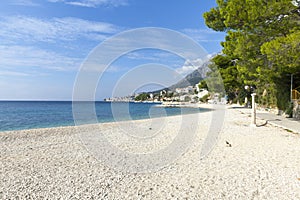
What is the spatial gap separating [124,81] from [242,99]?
3142 cm

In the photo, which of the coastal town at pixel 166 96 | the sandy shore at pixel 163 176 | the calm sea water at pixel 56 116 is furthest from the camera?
the calm sea water at pixel 56 116

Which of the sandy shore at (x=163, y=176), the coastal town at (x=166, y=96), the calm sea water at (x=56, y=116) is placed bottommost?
the calm sea water at (x=56, y=116)

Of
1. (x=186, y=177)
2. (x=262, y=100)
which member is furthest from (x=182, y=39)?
(x=262, y=100)

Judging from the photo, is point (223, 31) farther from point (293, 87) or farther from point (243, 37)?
point (293, 87)

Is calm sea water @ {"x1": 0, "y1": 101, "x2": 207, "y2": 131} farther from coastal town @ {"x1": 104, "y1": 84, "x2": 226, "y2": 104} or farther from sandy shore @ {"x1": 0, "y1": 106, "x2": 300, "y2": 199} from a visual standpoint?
sandy shore @ {"x1": 0, "y1": 106, "x2": 300, "y2": 199}

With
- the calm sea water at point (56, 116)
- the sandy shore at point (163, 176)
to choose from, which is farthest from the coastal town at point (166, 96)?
the sandy shore at point (163, 176)

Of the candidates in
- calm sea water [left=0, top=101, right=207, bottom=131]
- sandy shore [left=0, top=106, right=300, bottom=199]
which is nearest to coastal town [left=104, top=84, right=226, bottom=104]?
calm sea water [left=0, top=101, right=207, bottom=131]

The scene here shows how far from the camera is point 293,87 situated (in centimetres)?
1545

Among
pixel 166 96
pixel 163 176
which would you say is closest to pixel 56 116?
pixel 166 96

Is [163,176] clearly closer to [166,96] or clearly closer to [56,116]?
[166,96]

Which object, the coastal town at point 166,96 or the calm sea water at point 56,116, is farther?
the calm sea water at point 56,116

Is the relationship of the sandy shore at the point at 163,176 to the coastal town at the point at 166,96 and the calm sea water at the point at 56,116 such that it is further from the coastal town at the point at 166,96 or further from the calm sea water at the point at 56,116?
the calm sea water at the point at 56,116

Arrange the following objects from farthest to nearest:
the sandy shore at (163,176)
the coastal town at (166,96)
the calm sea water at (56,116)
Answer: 1. the calm sea water at (56,116)
2. the coastal town at (166,96)
3. the sandy shore at (163,176)

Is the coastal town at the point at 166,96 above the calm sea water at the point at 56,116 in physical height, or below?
above
